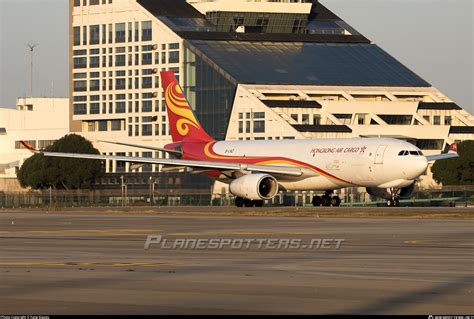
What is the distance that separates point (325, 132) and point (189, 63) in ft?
66.2

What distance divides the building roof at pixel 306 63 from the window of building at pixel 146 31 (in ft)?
18.8

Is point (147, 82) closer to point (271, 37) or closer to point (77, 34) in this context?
point (77, 34)

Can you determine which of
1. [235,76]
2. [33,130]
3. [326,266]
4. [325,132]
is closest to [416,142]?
[325,132]

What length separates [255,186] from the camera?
246 feet

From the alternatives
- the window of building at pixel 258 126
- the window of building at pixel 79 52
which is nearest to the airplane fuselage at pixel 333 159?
the window of building at pixel 258 126

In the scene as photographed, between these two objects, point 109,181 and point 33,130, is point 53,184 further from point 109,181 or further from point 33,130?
point 33,130

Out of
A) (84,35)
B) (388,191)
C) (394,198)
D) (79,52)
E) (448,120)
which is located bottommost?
(448,120)

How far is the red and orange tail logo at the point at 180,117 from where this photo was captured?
88438 millimetres

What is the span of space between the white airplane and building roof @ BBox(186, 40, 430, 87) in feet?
190

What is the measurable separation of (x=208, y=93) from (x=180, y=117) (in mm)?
57842

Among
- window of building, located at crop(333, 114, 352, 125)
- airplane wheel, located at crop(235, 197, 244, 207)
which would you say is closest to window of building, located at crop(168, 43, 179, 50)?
window of building, located at crop(333, 114, 352, 125)

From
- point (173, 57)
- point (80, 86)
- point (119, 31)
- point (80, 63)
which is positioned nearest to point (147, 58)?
point (173, 57)

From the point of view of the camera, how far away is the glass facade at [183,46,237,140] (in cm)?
14412

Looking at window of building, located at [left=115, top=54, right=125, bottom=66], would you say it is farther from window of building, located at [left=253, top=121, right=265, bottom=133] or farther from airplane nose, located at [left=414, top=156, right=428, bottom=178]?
airplane nose, located at [left=414, top=156, right=428, bottom=178]
